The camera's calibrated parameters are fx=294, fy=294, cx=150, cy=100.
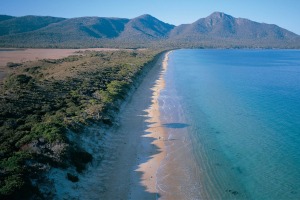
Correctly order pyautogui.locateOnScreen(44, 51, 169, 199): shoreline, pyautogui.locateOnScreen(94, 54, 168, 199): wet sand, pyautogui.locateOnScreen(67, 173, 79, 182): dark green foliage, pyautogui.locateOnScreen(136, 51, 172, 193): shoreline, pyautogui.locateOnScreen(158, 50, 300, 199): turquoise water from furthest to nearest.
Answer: pyautogui.locateOnScreen(136, 51, 172, 193): shoreline < pyautogui.locateOnScreen(158, 50, 300, 199): turquoise water < pyautogui.locateOnScreen(94, 54, 168, 199): wet sand < pyautogui.locateOnScreen(67, 173, 79, 182): dark green foliage < pyautogui.locateOnScreen(44, 51, 169, 199): shoreline

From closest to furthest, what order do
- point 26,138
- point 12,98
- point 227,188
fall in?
point 227,188, point 26,138, point 12,98

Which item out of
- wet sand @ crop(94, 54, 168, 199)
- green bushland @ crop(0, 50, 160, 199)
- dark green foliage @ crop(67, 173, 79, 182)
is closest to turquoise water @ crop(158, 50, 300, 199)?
wet sand @ crop(94, 54, 168, 199)

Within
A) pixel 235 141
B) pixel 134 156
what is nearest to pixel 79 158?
pixel 134 156

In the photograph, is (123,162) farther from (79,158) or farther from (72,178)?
(72,178)

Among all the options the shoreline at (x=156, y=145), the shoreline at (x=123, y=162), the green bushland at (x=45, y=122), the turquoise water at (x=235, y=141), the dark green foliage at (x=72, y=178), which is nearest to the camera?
the green bushland at (x=45, y=122)

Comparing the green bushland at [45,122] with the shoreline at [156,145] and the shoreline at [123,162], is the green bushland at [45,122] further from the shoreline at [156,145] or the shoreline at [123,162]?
the shoreline at [156,145]

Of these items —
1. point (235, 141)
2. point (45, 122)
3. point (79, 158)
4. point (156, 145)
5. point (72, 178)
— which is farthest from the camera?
point (235, 141)

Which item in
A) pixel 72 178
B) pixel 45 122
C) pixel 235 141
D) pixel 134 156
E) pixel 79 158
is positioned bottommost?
pixel 134 156

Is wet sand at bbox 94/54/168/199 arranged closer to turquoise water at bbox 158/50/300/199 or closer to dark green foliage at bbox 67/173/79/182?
turquoise water at bbox 158/50/300/199

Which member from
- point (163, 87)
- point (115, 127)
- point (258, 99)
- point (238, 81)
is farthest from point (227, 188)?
point (238, 81)

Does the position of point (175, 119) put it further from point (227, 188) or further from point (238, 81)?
point (238, 81)

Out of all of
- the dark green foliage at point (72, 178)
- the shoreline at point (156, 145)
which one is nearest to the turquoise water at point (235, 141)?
the shoreline at point (156, 145)
